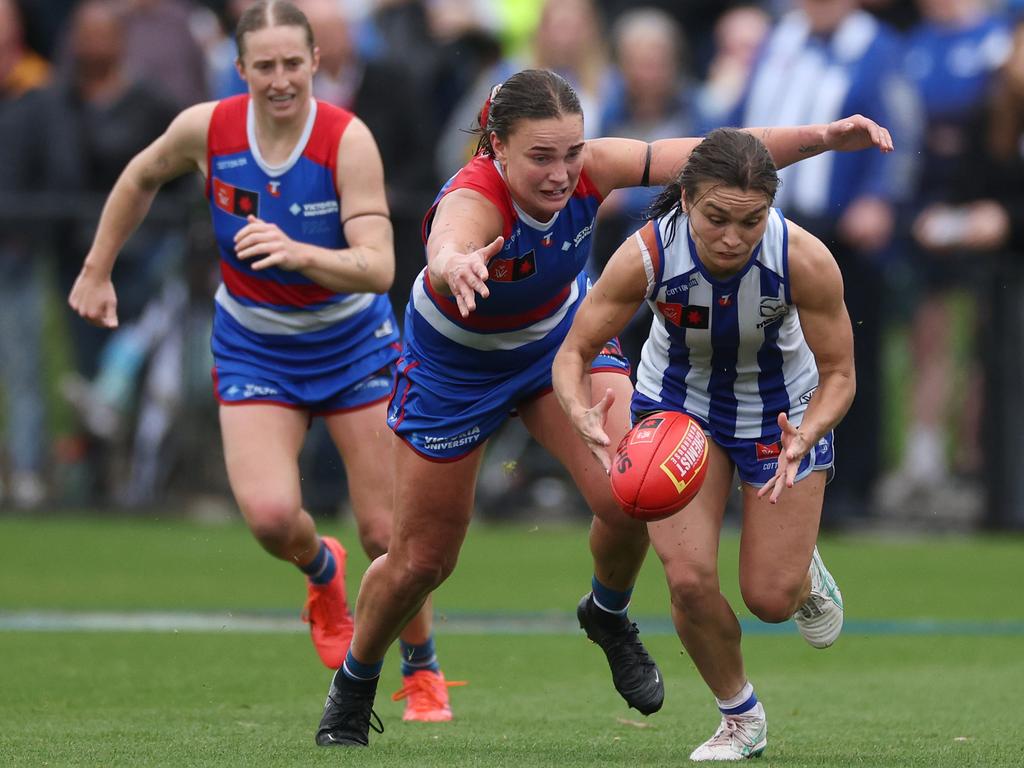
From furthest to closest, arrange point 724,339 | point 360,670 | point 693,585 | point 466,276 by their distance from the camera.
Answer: point 360,670
point 724,339
point 693,585
point 466,276

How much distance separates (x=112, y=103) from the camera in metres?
13.6

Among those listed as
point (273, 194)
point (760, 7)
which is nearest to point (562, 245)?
point (273, 194)

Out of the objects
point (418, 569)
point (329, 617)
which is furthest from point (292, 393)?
point (418, 569)

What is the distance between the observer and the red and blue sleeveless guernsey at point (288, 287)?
7.54 m

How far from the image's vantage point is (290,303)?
7656mm

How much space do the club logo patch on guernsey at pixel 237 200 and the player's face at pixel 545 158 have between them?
64.6 inches

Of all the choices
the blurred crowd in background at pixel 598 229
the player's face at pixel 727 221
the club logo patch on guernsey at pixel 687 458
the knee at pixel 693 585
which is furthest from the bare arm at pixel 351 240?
the blurred crowd in background at pixel 598 229

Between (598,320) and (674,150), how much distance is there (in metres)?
0.75

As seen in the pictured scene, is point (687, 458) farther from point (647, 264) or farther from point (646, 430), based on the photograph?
point (647, 264)

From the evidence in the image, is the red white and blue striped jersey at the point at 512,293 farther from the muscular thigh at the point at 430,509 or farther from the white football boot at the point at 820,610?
the white football boot at the point at 820,610

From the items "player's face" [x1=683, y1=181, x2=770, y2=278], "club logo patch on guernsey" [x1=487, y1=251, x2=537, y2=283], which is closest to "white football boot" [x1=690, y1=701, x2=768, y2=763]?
"player's face" [x1=683, y1=181, x2=770, y2=278]

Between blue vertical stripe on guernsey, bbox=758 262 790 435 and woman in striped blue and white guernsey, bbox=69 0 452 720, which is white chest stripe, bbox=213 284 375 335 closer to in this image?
woman in striped blue and white guernsey, bbox=69 0 452 720

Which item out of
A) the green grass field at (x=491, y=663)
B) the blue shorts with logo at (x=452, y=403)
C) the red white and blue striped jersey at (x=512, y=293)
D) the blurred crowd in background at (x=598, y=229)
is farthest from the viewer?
the blurred crowd in background at (x=598, y=229)

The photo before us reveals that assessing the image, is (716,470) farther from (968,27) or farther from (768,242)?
(968,27)
